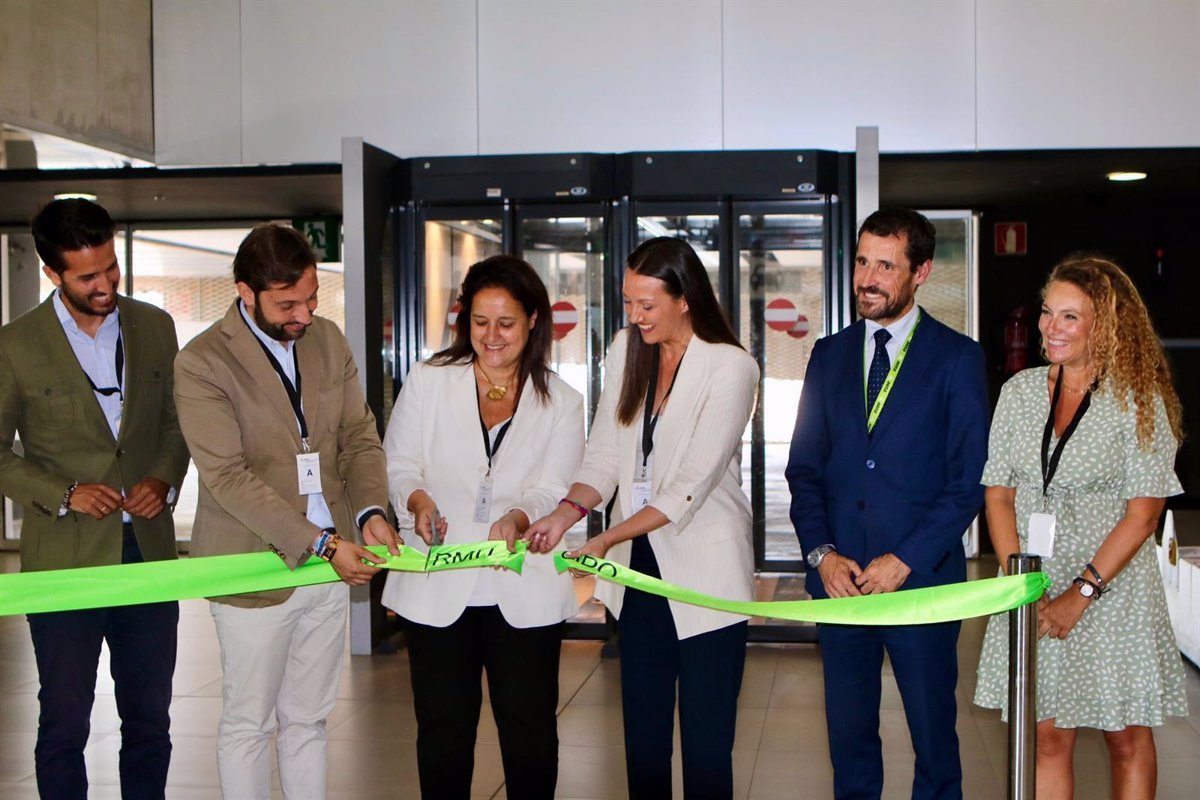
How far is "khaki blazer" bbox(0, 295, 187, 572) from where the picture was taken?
3430 millimetres

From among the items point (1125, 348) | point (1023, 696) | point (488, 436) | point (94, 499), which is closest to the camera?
point (1023, 696)

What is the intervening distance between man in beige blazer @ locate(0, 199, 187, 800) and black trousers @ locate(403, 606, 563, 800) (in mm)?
883

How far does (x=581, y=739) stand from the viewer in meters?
5.15

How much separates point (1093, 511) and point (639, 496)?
3.75 ft

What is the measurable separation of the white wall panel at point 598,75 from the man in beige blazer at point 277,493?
14.4 ft

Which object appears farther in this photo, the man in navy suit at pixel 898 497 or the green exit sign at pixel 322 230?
the green exit sign at pixel 322 230

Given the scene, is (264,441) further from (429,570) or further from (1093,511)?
(1093,511)

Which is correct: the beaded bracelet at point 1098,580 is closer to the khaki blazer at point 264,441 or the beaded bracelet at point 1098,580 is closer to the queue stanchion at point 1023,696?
the queue stanchion at point 1023,696

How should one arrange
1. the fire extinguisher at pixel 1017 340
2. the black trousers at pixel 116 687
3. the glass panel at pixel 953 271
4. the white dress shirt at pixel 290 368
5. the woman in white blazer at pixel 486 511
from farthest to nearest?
the fire extinguisher at pixel 1017 340, the glass panel at pixel 953 271, the black trousers at pixel 116 687, the white dress shirt at pixel 290 368, the woman in white blazer at pixel 486 511

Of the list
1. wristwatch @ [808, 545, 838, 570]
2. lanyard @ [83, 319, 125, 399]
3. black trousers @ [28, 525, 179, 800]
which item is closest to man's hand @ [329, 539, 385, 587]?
black trousers @ [28, 525, 179, 800]

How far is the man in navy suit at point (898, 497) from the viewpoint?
10.3 feet

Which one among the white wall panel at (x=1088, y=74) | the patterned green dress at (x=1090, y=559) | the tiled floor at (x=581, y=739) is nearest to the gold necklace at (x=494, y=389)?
the patterned green dress at (x=1090, y=559)

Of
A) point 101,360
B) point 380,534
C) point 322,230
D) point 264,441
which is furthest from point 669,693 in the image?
point 322,230

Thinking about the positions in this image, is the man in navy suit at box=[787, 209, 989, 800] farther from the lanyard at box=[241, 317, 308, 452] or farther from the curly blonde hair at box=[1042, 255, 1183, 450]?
the lanyard at box=[241, 317, 308, 452]
